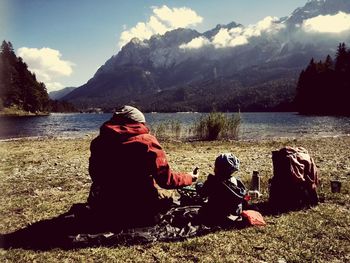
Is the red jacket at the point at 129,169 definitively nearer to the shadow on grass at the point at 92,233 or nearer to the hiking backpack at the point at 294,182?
the shadow on grass at the point at 92,233

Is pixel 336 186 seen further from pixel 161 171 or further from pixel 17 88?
pixel 17 88

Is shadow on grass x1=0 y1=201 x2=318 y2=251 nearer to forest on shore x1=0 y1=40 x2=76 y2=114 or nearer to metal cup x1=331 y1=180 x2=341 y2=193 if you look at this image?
metal cup x1=331 y1=180 x2=341 y2=193

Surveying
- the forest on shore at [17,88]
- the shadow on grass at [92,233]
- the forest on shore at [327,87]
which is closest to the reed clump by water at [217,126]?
the shadow on grass at [92,233]

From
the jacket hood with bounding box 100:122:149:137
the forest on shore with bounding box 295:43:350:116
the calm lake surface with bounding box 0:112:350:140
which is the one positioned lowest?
the calm lake surface with bounding box 0:112:350:140

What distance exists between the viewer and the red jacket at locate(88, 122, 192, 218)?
7.05m

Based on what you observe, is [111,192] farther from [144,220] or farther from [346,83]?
[346,83]

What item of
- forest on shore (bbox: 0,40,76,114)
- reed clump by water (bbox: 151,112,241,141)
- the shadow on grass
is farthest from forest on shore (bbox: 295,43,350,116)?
the shadow on grass

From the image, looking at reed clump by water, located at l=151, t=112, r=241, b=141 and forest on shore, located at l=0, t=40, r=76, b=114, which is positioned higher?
forest on shore, located at l=0, t=40, r=76, b=114

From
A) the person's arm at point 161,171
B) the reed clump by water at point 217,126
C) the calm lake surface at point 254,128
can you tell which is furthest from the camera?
the calm lake surface at point 254,128

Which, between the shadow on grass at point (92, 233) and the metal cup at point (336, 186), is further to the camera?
the metal cup at point (336, 186)

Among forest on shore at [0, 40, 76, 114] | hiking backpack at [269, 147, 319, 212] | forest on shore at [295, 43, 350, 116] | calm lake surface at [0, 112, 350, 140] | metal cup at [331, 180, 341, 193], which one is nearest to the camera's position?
hiking backpack at [269, 147, 319, 212]

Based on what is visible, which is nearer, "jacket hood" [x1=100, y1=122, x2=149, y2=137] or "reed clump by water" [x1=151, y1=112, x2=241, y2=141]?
"jacket hood" [x1=100, y1=122, x2=149, y2=137]

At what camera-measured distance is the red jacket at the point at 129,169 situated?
7.05m

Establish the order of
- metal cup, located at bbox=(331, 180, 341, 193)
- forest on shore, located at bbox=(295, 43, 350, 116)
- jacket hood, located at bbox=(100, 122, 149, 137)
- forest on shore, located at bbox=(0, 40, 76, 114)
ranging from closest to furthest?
jacket hood, located at bbox=(100, 122, 149, 137) < metal cup, located at bbox=(331, 180, 341, 193) < forest on shore, located at bbox=(295, 43, 350, 116) < forest on shore, located at bbox=(0, 40, 76, 114)
